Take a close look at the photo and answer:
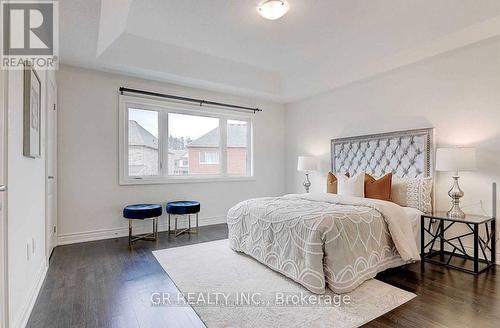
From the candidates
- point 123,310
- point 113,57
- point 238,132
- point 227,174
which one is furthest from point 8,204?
point 238,132

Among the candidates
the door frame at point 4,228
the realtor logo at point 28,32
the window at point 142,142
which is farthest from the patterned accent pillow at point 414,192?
the realtor logo at point 28,32

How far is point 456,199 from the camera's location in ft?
9.73

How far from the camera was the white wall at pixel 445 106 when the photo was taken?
2.95 m

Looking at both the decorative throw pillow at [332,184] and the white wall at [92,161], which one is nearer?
the white wall at [92,161]

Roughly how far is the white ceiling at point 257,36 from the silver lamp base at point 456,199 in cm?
166

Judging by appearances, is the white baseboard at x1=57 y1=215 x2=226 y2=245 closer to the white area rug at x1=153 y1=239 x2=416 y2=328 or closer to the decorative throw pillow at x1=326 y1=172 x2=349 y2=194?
the white area rug at x1=153 y1=239 x2=416 y2=328

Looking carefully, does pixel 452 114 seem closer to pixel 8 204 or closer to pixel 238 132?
pixel 238 132

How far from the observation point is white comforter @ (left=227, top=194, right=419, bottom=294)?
2.22 meters

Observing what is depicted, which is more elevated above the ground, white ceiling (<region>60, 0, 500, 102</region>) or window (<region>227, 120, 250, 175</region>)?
white ceiling (<region>60, 0, 500, 102</region>)

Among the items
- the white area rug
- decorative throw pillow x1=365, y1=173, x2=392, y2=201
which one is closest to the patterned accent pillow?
decorative throw pillow x1=365, y1=173, x2=392, y2=201

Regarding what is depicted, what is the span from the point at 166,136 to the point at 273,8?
8.92 ft

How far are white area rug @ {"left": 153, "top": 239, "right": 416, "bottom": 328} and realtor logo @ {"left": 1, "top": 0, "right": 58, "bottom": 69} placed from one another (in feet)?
6.94

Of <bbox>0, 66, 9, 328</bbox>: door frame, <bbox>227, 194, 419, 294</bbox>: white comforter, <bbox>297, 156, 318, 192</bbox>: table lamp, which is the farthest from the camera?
<bbox>297, 156, 318, 192</bbox>: table lamp

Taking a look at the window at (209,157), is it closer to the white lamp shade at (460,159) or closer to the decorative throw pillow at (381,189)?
the decorative throw pillow at (381,189)
